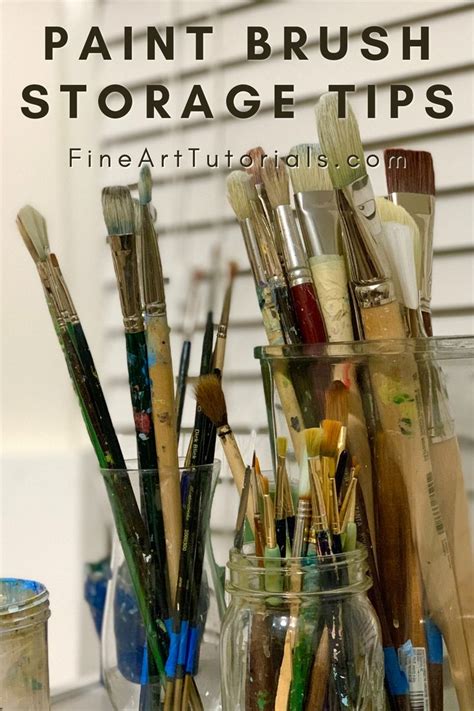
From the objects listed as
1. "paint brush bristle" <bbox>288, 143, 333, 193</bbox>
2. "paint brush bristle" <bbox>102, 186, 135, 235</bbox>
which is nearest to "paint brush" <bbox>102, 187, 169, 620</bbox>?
"paint brush bristle" <bbox>102, 186, 135, 235</bbox>

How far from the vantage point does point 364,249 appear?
47 centimetres

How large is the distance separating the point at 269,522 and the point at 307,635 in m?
0.06

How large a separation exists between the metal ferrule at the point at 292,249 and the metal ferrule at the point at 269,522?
0.43 ft

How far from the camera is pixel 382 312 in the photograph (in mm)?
473

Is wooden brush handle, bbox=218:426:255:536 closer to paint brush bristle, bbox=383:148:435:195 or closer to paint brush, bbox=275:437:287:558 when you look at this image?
paint brush, bbox=275:437:287:558

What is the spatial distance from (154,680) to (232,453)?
0.14m

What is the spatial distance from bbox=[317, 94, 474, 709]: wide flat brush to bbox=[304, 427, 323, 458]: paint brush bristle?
54 mm

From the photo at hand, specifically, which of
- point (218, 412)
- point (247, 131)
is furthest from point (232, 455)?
point (247, 131)

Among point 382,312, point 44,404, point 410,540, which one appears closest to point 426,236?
point 382,312

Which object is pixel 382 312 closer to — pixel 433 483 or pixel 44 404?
pixel 433 483

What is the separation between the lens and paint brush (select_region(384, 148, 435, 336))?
52cm

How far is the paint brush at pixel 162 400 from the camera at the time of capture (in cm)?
52

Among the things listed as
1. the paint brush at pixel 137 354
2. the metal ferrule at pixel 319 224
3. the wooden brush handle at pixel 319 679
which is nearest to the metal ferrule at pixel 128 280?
the paint brush at pixel 137 354

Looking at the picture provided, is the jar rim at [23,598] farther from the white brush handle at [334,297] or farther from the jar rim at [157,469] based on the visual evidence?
the white brush handle at [334,297]
